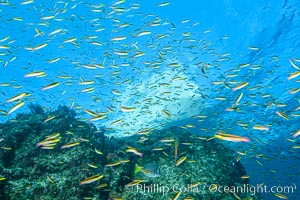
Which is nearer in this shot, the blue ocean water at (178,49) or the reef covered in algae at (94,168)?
the reef covered in algae at (94,168)

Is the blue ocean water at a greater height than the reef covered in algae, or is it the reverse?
the blue ocean water

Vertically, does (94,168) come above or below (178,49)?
below

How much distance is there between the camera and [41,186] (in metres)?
7.05

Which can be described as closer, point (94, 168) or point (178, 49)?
point (94, 168)

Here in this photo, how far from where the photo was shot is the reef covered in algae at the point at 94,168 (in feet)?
23.3

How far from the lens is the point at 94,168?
7.92 m

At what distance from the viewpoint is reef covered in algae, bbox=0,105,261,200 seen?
710 centimetres

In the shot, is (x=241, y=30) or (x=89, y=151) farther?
(x=241, y=30)

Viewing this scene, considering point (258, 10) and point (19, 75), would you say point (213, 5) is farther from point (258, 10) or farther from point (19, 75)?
point (19, 75)

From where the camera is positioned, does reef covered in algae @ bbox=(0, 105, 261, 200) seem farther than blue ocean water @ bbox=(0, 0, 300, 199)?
No

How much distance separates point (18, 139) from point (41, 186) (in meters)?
2.62

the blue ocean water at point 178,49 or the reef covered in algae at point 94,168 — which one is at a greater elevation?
the blue ocean water at point 178,49

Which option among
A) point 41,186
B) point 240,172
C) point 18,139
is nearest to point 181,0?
point 240,172

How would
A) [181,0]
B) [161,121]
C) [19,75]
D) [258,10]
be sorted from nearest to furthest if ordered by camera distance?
[258,10]
[181,0]
[19,75]
[161,121]
